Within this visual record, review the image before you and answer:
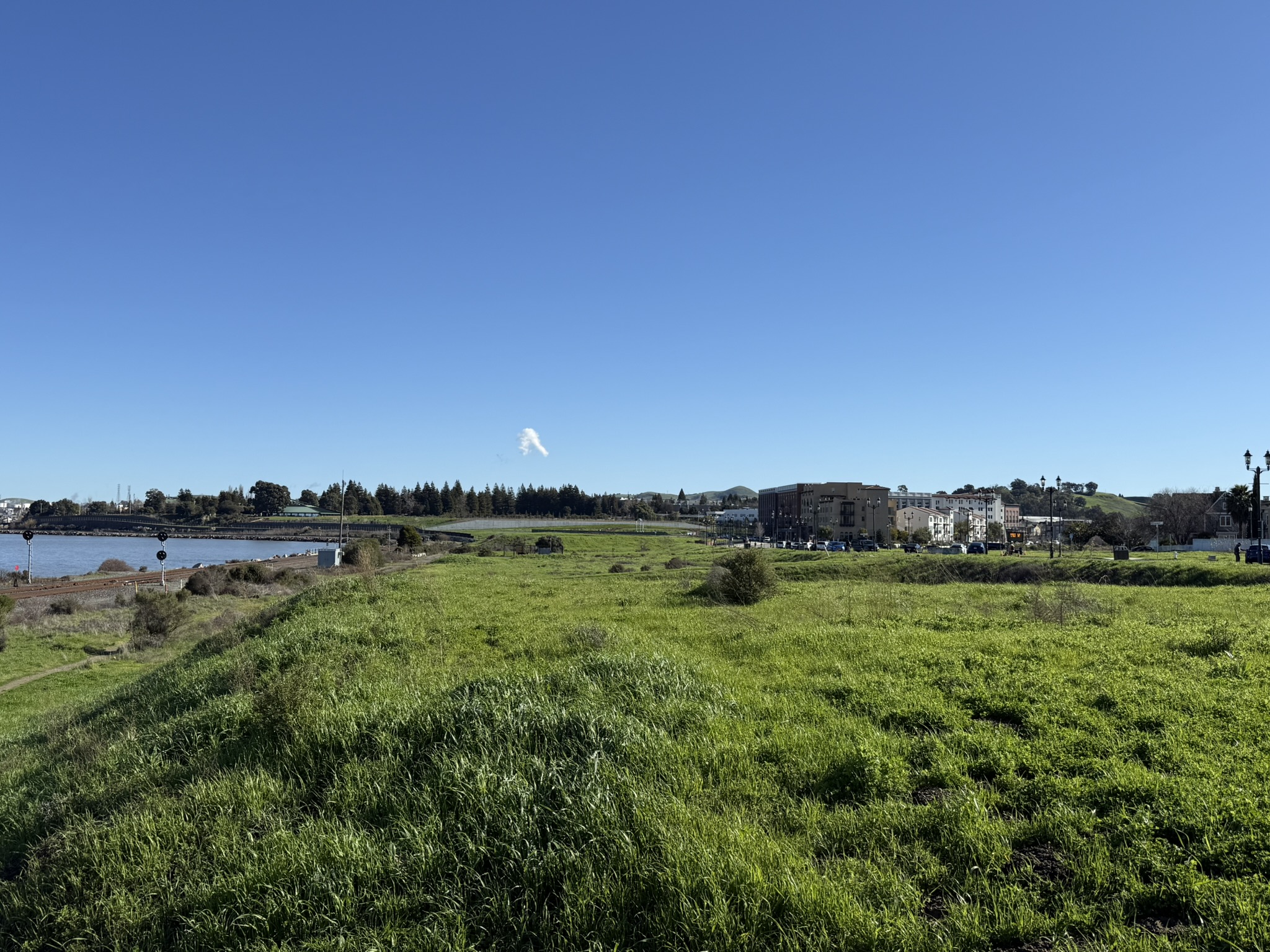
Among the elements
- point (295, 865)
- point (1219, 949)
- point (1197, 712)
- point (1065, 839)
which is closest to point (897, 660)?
point (1197, 712)

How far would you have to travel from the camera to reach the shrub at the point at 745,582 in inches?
887

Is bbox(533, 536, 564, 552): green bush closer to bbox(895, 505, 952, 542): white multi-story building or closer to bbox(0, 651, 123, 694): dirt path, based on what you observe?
bbox(0, 651, 123, 694): dirt path

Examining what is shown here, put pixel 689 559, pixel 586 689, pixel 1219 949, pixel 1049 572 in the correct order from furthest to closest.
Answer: pixel 689 559, pixel 1049 572, pixel 586 689, pixel 1219 949

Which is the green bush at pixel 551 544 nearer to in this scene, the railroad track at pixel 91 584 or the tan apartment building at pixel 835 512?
the railroad track at pixel 91 584

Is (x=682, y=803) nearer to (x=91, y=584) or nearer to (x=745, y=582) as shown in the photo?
(x=745, y=582)

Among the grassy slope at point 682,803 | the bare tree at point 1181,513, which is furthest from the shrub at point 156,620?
the bare tree at point 1181,513

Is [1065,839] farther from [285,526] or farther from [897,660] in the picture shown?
[285,526]

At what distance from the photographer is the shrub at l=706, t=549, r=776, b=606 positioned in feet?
73.9

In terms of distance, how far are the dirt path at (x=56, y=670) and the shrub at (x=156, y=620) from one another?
1.72 metres

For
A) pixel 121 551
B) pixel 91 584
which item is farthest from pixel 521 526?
pixel 91 584

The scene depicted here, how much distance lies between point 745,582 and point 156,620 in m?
25.4

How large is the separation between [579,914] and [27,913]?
18.4 ft

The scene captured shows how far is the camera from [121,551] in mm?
121500

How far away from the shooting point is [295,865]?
21.7 ft
